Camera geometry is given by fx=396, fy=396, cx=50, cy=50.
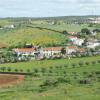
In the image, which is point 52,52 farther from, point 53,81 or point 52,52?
point 53,81

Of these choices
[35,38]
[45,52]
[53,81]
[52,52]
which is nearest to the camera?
[53,81]

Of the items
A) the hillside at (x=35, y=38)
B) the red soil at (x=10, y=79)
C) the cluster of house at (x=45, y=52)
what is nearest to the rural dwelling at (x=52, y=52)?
the cluster of house at (x=45, y=52)

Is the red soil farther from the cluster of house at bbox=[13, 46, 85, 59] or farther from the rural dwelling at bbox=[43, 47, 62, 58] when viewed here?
the rural dwelling at bbox=[43, 47, 62, 58]

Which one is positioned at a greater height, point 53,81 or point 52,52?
point 53,81

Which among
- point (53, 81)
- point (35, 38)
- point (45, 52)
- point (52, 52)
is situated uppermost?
point (53, 81)

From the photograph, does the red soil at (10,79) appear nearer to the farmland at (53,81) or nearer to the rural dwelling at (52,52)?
the farmland at (53,81)

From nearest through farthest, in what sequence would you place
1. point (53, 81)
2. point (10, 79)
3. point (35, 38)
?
1. point (53, 81)
2. point (10, 79)
3. point (35, 38)

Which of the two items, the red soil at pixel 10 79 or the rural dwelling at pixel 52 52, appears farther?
the rural dwelling at pixel 52 52

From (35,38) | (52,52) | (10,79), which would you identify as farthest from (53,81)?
(35,38)

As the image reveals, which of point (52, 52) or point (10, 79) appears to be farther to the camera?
point (52, 52)
